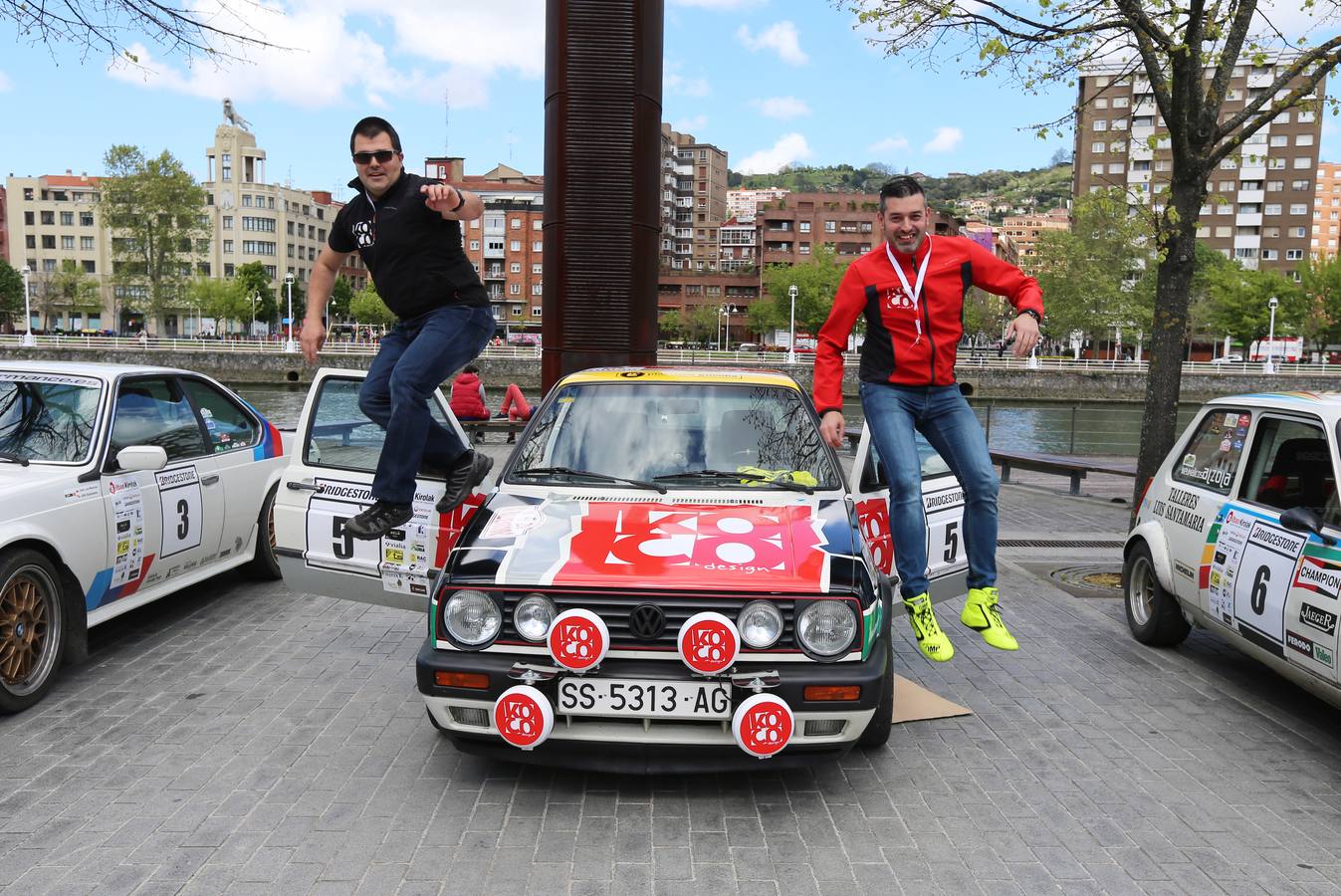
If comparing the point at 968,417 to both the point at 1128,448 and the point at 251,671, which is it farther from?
the point at 1128,448

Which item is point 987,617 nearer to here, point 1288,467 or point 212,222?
point 1288,467

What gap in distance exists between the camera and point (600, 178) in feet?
35.8

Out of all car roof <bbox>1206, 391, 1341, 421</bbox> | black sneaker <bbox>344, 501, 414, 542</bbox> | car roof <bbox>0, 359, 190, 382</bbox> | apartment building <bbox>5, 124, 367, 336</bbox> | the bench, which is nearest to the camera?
black sneaker <bbox>344, 501, 414, 542</bbox>

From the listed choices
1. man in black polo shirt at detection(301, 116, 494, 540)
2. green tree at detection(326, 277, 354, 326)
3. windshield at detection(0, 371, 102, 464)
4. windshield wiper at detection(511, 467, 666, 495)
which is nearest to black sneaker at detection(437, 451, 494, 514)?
man in black polo shirt at detection(301, 116, 494, 540)

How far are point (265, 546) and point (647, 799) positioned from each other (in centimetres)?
480

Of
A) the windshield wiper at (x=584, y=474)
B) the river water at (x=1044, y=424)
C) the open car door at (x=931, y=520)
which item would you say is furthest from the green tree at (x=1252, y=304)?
the windshield wiper at (x=584, y=474)

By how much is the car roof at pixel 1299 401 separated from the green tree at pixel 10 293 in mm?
120936

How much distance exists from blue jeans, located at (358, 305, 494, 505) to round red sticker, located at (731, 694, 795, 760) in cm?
228

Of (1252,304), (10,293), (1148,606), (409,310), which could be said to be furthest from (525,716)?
(10,293)

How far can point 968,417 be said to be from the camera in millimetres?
5285

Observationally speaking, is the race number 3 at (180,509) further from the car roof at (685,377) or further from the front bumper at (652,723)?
the front bumper at (652,723)

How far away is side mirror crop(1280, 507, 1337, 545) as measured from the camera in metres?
4.67

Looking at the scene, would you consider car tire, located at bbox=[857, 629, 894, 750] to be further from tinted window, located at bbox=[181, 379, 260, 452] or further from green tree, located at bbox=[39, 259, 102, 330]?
green tree, located at bbox=[39, 259, 102, 330]

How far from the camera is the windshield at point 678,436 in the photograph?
486 centimetres
